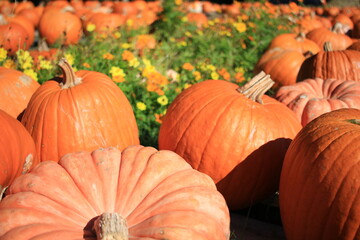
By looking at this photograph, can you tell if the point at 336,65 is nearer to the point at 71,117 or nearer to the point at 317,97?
the point at 317,97

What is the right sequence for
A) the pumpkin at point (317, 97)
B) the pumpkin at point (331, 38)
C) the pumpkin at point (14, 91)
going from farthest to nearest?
the pumpkin at point (331, 38)
the pumpkin at point (317, 97)
the pumpkin at point (14, 91)

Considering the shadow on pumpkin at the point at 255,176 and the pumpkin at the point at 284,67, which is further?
the pumpkin at the point at 284,67

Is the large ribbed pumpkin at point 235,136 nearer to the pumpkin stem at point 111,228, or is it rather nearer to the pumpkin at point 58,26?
the pumpkin stem at point 111,228

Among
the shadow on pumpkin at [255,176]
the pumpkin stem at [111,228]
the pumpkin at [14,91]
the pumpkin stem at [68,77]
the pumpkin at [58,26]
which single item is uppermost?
the pumpkin stem at [68,77]

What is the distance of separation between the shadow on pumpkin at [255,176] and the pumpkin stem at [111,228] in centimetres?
114

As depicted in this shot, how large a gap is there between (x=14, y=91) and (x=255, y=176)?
1901mm

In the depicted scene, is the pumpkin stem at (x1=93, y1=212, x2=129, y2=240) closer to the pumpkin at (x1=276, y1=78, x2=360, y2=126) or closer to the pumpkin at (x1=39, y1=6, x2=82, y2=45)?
the pumpkin at (x1=276, y1=78, x2=360, y2=126)

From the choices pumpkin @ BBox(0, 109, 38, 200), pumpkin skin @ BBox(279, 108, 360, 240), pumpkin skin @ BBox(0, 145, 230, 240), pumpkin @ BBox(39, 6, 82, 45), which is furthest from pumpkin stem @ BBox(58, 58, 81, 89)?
pumpkin @ BBox(39, 6, 82, 45)

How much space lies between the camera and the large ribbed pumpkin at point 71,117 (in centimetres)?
236

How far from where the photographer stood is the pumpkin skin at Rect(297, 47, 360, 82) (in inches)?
148

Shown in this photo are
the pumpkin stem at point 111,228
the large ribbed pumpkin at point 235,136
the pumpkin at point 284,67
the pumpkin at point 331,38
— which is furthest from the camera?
the pumpkin at point 331,38

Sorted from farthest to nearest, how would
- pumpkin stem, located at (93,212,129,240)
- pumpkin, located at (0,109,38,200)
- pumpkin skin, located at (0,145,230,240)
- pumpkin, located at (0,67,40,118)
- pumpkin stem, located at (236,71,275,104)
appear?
pumpkin, located at (0,67,40,118), pumpkin stem, located at (236,71,275,104), pumpkin, located at (0,109,38,200), pumpkin skin, located at (0,145,230,240), pumpkin stem, located at (93,212,129,240)

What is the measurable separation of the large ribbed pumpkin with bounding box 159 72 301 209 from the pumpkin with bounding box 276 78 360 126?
545 millimetres

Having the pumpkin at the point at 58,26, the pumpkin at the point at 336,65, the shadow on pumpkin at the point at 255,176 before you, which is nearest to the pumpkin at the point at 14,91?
the shadow on pumpkin at the point at 255,176
